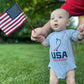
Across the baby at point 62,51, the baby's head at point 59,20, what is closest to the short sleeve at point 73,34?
the baby at point 62,51

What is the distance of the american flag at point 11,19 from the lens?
254cm

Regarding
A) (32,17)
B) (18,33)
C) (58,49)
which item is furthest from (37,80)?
(18,33)

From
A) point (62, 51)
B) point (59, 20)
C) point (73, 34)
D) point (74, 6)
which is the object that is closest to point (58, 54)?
point (62, 51)

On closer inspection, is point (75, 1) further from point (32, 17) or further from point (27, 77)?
point (32, 17)

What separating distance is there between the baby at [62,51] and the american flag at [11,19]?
43 centimetres

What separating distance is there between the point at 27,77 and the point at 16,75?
1.02 feet

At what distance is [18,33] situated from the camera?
1166 centimetres

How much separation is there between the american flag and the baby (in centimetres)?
43

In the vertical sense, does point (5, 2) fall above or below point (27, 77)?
above

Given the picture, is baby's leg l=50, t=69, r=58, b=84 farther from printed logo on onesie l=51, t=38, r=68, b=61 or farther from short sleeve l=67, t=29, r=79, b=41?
short sleeve l=67, t=29, r=79, b=41

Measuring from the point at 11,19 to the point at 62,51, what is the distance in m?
0.78

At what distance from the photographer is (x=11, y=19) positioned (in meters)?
2.58

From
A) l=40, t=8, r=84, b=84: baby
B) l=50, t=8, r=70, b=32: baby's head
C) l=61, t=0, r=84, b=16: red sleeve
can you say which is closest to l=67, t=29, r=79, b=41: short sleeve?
l=40, t=8, r=84, b=84: baby

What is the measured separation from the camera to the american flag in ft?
8.35
